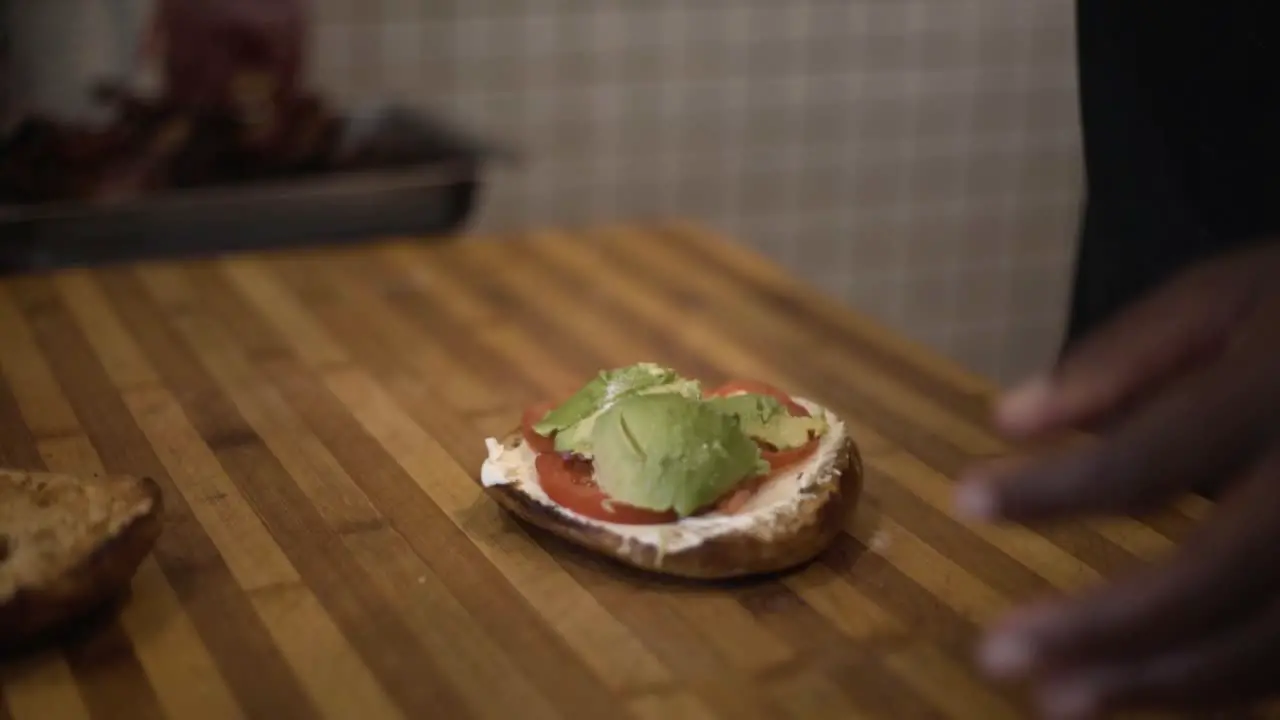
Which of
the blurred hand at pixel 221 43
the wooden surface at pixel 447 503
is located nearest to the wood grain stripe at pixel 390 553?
the wooden surface at pixel 447 503

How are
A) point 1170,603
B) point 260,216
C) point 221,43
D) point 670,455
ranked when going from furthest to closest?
point 221,43
point 260,216
point 670,455
point 1170,603

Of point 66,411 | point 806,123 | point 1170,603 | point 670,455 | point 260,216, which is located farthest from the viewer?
point 806,123

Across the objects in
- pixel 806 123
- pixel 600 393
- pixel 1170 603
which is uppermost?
pixel 1170 603

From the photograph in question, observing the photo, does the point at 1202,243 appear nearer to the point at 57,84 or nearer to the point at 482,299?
the point at 482,299

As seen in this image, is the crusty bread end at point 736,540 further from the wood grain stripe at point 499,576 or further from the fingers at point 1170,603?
the fingers at point 1170,603

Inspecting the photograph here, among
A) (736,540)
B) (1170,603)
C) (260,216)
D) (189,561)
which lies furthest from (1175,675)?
(260,216)

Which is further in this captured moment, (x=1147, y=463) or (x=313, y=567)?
(x=313, y=567)

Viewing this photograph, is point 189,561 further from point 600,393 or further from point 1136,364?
point 1136,364
